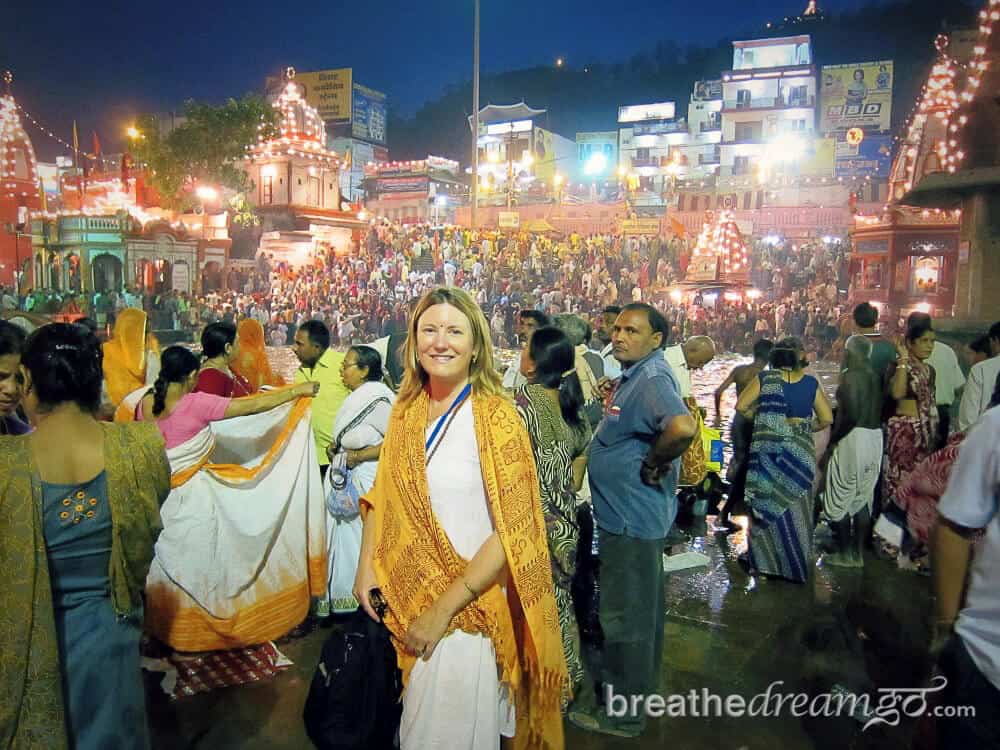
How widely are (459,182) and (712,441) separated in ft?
161

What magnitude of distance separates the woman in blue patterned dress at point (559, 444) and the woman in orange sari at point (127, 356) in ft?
8.95

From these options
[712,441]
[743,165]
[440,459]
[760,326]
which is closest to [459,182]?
[743,165]

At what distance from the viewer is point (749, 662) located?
148 inches

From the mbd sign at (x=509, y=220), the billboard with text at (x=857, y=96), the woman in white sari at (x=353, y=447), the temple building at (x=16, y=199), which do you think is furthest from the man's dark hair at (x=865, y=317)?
the billboard with text at (x=857, y=96)

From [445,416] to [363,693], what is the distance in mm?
937

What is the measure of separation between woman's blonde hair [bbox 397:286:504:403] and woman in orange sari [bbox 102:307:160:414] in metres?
3.19

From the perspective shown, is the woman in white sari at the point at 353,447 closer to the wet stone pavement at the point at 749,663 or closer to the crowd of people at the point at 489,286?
the wet stone pavement at the point at 749,663

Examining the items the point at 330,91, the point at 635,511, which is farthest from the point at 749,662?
the point at 330,91

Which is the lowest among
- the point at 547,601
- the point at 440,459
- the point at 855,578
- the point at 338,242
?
the point at 855,578

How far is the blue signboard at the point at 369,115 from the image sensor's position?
59344 millimetres

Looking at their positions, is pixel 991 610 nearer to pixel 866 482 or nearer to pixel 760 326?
pixel 866 482

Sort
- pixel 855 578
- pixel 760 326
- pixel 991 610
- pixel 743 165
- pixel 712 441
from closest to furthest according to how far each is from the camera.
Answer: pixel 991 610
pixel 855 578
pixel 712 441
pixel 760 326
pixel 743 165

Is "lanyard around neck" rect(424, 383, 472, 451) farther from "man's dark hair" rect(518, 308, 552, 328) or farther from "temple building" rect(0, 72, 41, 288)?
"temple building" rect(0, 72, 41, 288)

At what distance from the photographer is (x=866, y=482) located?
16.9ft
